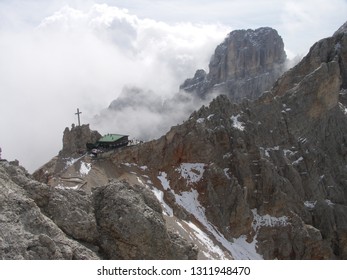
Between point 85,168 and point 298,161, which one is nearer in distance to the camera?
point 85,168

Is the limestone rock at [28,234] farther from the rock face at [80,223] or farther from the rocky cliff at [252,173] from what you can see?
the rocky cliff at [252,173]

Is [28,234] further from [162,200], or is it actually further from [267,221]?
[267,221]

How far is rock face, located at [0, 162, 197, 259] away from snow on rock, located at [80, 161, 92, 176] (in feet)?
98.2

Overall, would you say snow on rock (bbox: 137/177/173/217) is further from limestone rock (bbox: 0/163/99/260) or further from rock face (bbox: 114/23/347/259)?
limestone rock (bbox: 0/163/99/260)

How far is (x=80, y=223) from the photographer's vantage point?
935 inches

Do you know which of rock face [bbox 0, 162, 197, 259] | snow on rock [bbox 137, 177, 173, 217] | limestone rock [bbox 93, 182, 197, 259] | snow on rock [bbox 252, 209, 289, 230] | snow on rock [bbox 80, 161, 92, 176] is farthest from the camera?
snow on rock [bbox 252, 209, 289, 230]

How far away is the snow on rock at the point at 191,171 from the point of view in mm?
66500

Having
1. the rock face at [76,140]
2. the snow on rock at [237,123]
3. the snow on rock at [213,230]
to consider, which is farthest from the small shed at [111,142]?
the snow on rock at [237,123]

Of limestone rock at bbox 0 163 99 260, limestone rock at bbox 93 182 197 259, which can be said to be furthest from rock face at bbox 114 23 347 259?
limestone rock at bbox 0 163 99 260

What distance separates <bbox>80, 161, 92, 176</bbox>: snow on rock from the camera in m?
57.1

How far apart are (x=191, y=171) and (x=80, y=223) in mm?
44278

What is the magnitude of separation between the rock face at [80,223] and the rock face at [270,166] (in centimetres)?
3486

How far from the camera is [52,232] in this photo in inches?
848

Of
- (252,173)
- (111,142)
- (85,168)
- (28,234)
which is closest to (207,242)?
(85,168)
